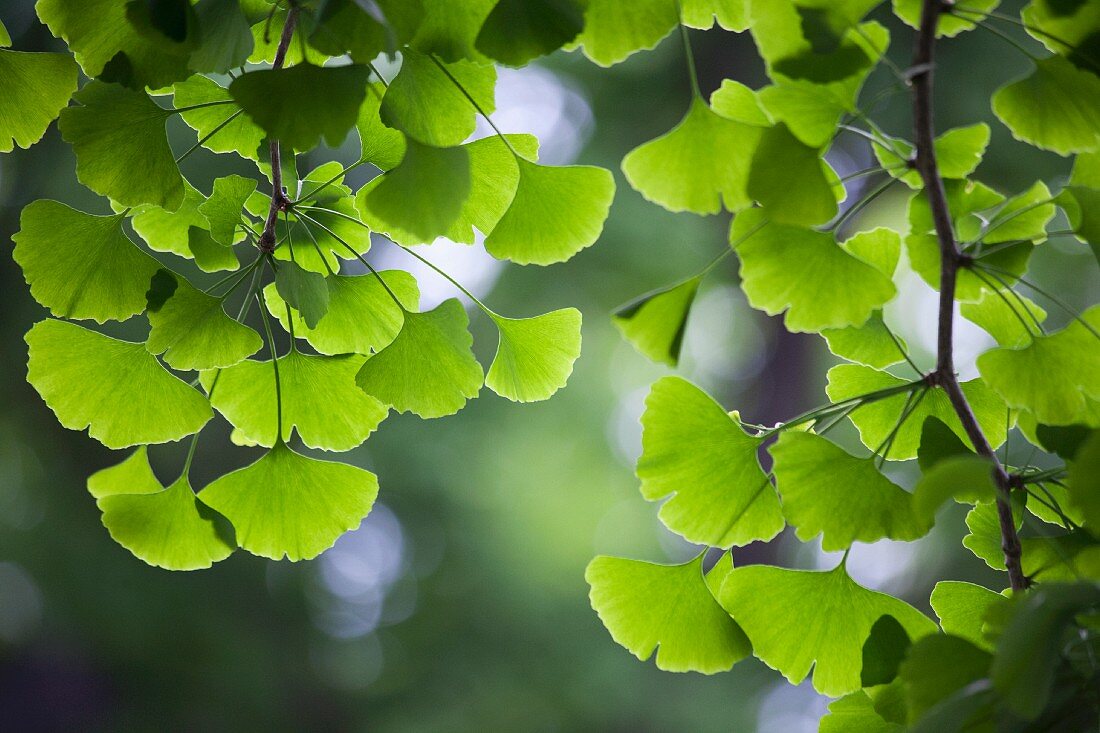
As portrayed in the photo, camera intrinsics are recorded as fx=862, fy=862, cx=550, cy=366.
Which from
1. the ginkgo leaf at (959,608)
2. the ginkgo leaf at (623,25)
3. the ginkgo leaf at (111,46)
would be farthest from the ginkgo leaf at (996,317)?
the ginkgo leaf at (111,46)

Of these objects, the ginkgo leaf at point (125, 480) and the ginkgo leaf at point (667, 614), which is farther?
the ginkgo leaf at point (125, 480)

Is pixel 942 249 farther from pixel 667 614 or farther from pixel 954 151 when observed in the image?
pixel 667 614

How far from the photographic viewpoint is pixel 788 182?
37 cm

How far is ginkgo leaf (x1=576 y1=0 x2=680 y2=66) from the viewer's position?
414 millimetres

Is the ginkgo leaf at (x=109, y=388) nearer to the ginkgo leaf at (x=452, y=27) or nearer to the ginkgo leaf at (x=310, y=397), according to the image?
the ginkgo leaf at (x=310, y=397)

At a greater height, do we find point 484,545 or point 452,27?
point 452,27

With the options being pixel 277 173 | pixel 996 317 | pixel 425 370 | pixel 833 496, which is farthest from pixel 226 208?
pixel 996 317

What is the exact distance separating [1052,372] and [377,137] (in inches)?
15.0

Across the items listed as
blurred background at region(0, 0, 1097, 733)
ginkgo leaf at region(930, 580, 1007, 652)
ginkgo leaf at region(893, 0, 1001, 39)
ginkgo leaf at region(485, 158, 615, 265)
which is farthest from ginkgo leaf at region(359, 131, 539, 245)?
blurred background at region(0, 0, 1097, 733)

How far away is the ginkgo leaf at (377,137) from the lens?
1.61 feet

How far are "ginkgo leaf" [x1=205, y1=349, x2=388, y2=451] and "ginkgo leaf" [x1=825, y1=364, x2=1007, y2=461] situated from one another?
0.29 meters

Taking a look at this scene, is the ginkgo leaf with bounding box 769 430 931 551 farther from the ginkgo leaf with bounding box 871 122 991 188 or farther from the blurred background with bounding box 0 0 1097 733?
the blurred background with bounding box 0 0 1097 733

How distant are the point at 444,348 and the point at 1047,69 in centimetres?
34

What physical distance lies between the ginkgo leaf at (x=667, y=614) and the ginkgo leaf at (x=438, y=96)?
0.26 metres
